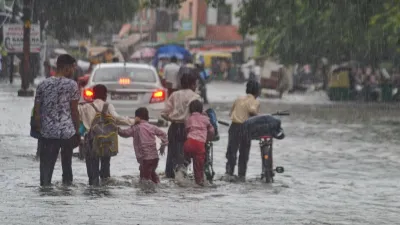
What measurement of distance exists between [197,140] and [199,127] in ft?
0.50

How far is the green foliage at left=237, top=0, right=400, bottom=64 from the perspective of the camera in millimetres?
40500

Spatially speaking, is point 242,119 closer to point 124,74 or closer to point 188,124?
point 188,124

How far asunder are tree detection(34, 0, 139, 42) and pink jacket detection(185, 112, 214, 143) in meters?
46.6

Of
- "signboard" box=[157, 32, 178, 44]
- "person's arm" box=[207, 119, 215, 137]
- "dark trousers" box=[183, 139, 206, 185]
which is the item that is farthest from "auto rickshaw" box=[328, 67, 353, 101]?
"signboard" box=[157, 32, 178, 44]

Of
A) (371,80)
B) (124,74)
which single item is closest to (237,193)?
(124,74)

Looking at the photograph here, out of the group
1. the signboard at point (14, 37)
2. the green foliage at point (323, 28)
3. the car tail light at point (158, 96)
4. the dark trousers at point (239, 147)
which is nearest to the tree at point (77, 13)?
the green foliage at point (323, 28)

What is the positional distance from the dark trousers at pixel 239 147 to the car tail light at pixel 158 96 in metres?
9.16

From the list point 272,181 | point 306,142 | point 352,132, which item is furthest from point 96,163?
point 352,132

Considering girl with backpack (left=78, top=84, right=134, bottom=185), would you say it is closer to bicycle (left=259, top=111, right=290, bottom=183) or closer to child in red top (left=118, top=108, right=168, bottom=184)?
child in red top (left=118, top=108, right=168, bottom=184)

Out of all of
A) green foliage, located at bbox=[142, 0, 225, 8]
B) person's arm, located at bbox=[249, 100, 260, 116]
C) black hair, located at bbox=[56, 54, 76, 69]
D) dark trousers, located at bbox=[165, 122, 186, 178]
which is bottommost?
dark trousers, located at bbox=[165, 122, 186, 178]

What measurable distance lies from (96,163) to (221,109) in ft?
78.0

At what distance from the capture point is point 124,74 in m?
25.7

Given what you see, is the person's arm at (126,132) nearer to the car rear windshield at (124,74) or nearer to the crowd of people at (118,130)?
the crowd of people at (118,130)

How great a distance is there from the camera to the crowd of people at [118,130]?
43.5 ft
